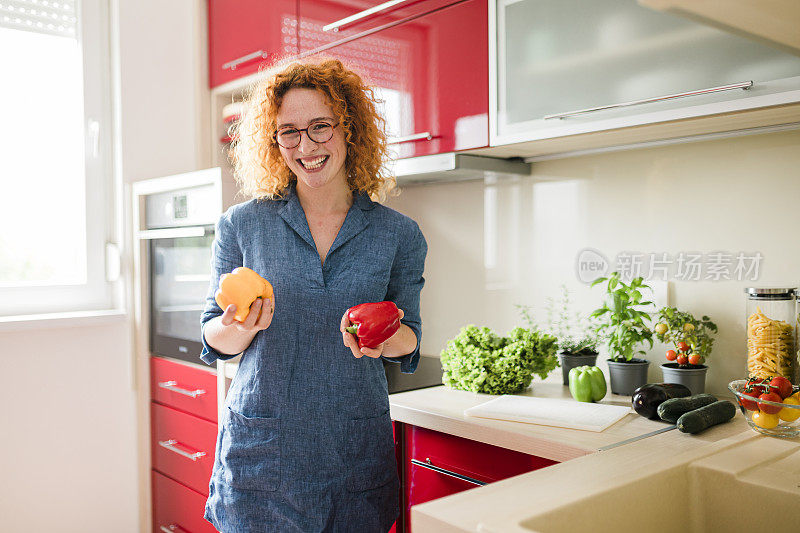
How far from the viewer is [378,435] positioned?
1.42 m

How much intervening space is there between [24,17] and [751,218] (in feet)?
8.46

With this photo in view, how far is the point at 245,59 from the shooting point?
A: 2582mm

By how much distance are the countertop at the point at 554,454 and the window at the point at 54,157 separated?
1.64 m

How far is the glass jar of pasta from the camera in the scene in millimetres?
1504

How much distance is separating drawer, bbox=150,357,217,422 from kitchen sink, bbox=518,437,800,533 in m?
1.57

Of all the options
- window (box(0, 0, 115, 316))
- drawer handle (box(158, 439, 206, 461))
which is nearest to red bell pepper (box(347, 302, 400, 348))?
drawer handle (box(158, 439, 206, 461))

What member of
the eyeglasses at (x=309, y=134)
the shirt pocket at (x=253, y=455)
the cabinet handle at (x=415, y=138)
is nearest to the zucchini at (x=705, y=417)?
the shirt pocket at (x=253, y=455)

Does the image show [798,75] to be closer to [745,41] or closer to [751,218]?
[745,41]

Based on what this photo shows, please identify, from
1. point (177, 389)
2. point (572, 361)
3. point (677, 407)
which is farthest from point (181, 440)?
point (677, 407)

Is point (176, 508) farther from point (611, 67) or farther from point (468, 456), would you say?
point (611, 67)

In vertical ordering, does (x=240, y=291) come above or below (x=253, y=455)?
above

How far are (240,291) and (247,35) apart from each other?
169 centimetres

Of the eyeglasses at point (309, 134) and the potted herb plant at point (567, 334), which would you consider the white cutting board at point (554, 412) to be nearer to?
the potted herb plant at point (567, 334)

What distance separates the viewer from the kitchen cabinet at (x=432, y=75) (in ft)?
5.91
